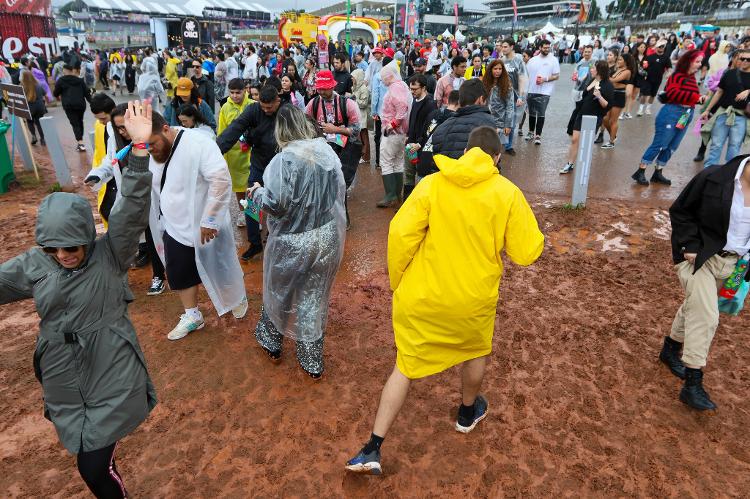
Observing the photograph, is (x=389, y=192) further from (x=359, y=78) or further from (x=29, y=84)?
(x=29, y=84)

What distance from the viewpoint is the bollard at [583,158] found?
5629 mm

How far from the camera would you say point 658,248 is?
17.0ft

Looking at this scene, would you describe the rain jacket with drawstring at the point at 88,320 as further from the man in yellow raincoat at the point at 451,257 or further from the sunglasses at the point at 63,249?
the man in yellow raincoat at the point at 451,257

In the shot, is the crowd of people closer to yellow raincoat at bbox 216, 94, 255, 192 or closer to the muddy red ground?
yellow raincoat at bbox 216, 94, 255, 192

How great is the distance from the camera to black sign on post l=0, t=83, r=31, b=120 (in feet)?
25.0

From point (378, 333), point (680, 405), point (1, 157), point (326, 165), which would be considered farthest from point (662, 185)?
point (1, 157)

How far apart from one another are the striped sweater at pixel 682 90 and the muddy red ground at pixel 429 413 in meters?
3.25

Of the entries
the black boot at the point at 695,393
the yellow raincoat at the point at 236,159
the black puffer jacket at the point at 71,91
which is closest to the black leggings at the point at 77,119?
the black puffer jacket at the point at 71,91

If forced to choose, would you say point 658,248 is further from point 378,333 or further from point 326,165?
point 326,165

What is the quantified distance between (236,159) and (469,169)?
4006 millimetres

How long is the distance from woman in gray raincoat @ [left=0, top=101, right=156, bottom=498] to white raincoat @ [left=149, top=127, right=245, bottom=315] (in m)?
1.19

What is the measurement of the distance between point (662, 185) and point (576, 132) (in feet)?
4.70

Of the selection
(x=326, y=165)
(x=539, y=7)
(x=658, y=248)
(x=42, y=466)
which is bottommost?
(x=42, y=466)

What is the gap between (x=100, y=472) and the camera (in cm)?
211
